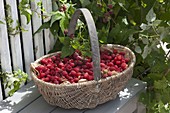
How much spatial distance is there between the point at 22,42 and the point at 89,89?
19.4 inches

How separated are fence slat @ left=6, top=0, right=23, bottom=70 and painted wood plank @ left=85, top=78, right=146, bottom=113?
43 cm

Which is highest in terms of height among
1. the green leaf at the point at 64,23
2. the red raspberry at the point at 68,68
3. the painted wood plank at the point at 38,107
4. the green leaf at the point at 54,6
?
the green leaf at the point at 54,6

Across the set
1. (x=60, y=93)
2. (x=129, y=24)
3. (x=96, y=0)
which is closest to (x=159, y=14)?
(x=129, y=24)

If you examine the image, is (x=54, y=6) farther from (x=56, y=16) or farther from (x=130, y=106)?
(x=130, y=106)

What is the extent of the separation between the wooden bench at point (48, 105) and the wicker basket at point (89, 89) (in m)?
0.05

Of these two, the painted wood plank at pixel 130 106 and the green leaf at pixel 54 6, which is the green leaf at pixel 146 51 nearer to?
the painted wood plank at pixel 130 106

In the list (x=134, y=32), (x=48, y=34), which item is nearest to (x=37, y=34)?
(x=48, y=34)

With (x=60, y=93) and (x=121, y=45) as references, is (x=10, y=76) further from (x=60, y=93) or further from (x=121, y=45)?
(x=121, y=45)

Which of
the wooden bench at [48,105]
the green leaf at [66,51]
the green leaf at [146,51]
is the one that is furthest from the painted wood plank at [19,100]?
the green leaf at [146,51]

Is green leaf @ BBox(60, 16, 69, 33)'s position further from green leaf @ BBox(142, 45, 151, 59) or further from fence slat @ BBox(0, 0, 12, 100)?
green leaf @ BBox(142, 45, 151, 59)

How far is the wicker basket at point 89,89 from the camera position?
146 cm

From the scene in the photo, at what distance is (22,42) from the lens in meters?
1.81

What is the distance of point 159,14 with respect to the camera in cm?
188

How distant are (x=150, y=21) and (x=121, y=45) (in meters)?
0.29
